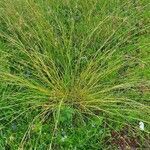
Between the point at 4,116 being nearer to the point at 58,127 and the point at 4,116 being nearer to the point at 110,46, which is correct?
the point at 58,127

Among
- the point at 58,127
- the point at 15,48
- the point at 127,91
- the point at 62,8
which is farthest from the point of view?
the point at 62,8

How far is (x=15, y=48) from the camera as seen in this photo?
350 cm

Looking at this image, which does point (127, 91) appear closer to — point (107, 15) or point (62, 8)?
point (107, 15)

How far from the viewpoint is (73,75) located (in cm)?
319

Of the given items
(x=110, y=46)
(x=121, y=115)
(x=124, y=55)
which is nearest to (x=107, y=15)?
(x=110, y=46)

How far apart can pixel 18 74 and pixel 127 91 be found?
0.78m

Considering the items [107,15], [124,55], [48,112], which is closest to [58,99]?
[48,112]

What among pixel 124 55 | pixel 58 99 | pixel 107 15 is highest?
pixel 107 15

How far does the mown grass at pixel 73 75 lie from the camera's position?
293 centimetres

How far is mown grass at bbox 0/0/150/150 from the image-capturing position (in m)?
2.93

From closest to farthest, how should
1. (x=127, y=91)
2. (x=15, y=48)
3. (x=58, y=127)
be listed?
(x=58, y=127) < (x=127, y=91) < (x=15, y=48)

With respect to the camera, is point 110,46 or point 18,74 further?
point 110,46

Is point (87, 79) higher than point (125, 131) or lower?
higher

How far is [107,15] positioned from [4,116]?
4.19 ft
